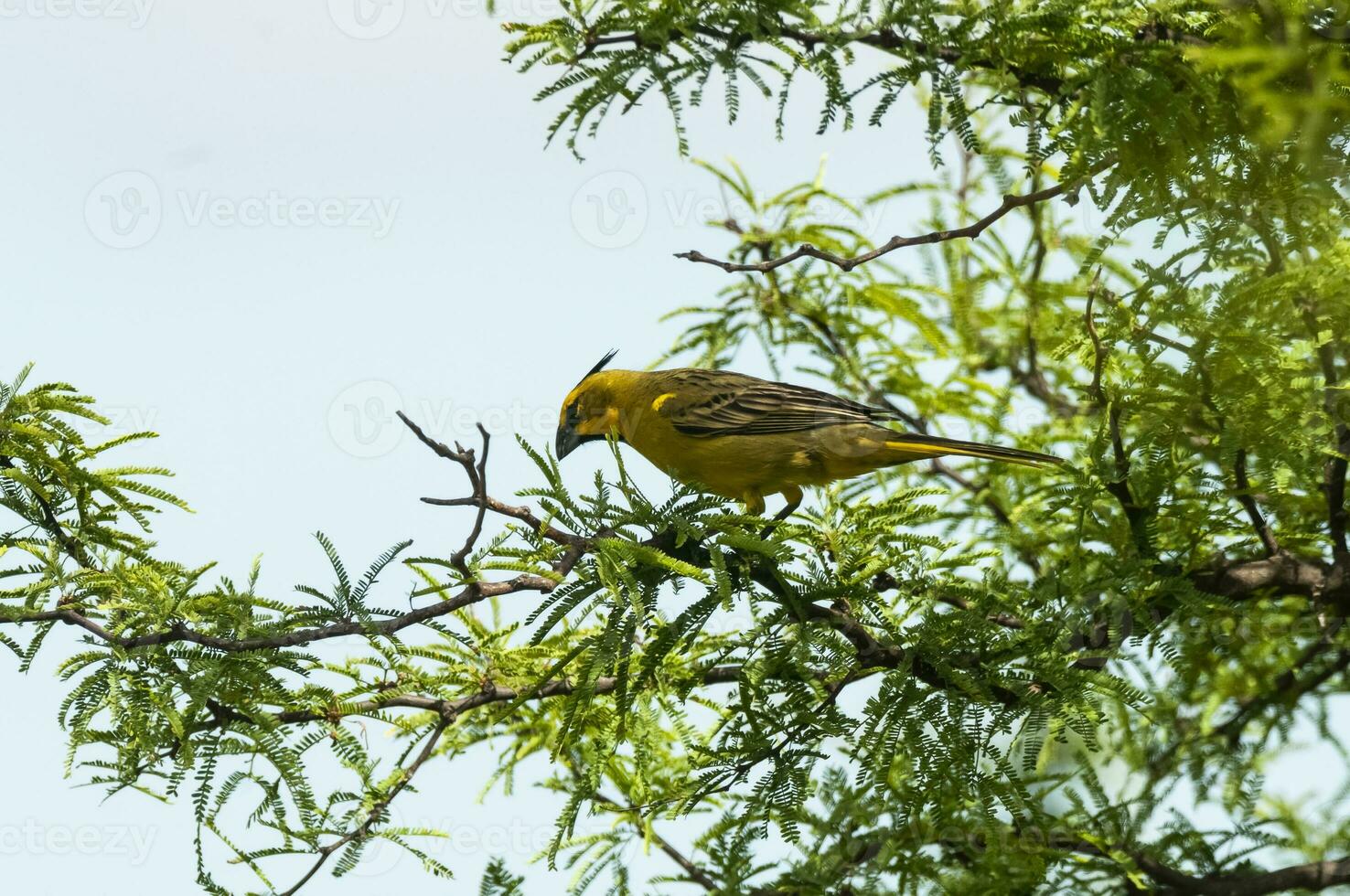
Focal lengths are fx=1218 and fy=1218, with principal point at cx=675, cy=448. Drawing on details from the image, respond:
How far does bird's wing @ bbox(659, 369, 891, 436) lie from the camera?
6152mm

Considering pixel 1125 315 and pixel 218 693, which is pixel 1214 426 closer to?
pixel 1125 315

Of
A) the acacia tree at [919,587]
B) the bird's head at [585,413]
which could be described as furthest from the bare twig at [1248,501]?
the bird's head at [585,413]

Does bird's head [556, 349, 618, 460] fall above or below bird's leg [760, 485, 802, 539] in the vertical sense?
above

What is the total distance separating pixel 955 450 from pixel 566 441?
103 inches

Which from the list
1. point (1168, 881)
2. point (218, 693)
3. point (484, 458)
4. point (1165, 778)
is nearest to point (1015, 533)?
point (1165, 778)

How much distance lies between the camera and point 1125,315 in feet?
14.9

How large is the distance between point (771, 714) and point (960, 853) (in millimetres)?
1121

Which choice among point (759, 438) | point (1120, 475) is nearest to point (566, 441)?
point (759, 438)

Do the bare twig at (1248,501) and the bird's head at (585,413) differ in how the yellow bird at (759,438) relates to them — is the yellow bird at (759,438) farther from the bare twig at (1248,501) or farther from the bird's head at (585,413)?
the bare twig at (1248,501)

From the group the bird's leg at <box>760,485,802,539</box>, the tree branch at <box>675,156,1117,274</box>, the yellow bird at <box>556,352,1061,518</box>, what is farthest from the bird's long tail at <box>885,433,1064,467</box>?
the tree branch at <box>675,156,1117,274</box>

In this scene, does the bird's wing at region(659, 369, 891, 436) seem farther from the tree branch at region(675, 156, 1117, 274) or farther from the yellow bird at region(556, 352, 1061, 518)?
the tree branch at region(675, 156, 1117, 274)

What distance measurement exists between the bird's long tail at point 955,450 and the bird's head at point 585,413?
2046 mm

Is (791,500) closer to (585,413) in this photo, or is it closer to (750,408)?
(750,408)

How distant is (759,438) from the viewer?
20.1ft
